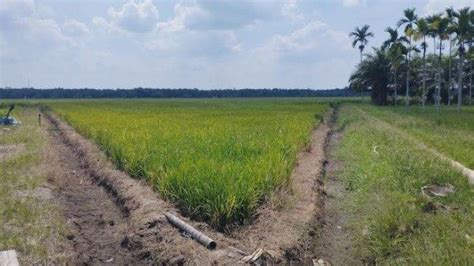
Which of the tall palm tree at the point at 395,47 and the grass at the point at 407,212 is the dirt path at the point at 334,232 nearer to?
the grass at the point at 407,212

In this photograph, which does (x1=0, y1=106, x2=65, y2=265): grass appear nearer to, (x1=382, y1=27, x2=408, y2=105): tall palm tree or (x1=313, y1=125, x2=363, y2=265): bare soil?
(x1=313, y1=125, x2=363, y2=265): bare soil

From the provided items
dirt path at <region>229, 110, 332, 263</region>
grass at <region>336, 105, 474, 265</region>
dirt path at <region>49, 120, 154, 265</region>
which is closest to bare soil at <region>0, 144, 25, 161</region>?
dirt path at <region>49, 120, 154, 265</region>

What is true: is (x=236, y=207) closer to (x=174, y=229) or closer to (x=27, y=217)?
(x=174, y=229)

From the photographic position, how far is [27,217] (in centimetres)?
654

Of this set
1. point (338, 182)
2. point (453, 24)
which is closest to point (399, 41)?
point (453, 24)

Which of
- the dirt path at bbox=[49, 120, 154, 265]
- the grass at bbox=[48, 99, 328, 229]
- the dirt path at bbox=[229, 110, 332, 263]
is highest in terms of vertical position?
the grass at bbox=[48, 99, 328, 229]

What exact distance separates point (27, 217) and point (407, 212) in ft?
15.2

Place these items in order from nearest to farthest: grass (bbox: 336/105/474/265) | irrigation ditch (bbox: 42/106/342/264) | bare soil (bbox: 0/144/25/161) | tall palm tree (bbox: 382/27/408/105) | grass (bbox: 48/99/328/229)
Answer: grass (bbox: 336/105/474/265)
irrigation ditch (bbox: 42/106/342/264)
grass (bbox: 48/99/328/229)
bare soil (bbox: 0/144/25/161)
tall palm tree (bbox: 382/27/408/105)

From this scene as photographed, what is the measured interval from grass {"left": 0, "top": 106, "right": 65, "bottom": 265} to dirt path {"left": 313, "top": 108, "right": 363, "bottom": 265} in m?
2.87

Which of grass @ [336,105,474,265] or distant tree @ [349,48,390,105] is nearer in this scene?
grass @ [336,105,474,265]

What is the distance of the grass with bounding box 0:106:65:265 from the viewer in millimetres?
5391

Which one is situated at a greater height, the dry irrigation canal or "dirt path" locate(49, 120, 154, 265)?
the dry irrigation canal

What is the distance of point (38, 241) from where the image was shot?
5.60 m

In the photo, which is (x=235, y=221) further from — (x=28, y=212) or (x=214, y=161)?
(x=28, y=212)
